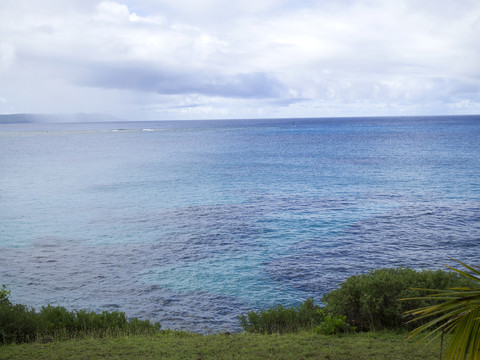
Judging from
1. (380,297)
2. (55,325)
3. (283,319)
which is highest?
(380,297)

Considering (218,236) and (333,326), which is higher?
(333,326)

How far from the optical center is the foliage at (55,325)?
41.3ft

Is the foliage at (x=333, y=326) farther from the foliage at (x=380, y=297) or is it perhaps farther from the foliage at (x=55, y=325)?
the foliage at (x=55, y=325)

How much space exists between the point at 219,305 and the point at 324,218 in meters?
16.5

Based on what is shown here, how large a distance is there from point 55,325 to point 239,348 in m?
6.69

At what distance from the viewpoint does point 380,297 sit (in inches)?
507

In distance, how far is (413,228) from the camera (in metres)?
29.8

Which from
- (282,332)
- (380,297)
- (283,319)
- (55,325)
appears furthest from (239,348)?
(55,325)

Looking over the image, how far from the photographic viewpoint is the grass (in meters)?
10.3

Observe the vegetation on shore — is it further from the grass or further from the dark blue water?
the dark blue water

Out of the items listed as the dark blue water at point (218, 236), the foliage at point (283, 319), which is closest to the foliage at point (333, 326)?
the foliage at point (283, 319)

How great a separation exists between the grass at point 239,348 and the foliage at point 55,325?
110 cm

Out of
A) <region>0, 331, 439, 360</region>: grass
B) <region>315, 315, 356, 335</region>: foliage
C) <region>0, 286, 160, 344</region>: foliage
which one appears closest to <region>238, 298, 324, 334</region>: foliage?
<region>315, 315, 356, 335</region>: foliage

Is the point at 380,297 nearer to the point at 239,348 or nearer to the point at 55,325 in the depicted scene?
the point at 239,348
